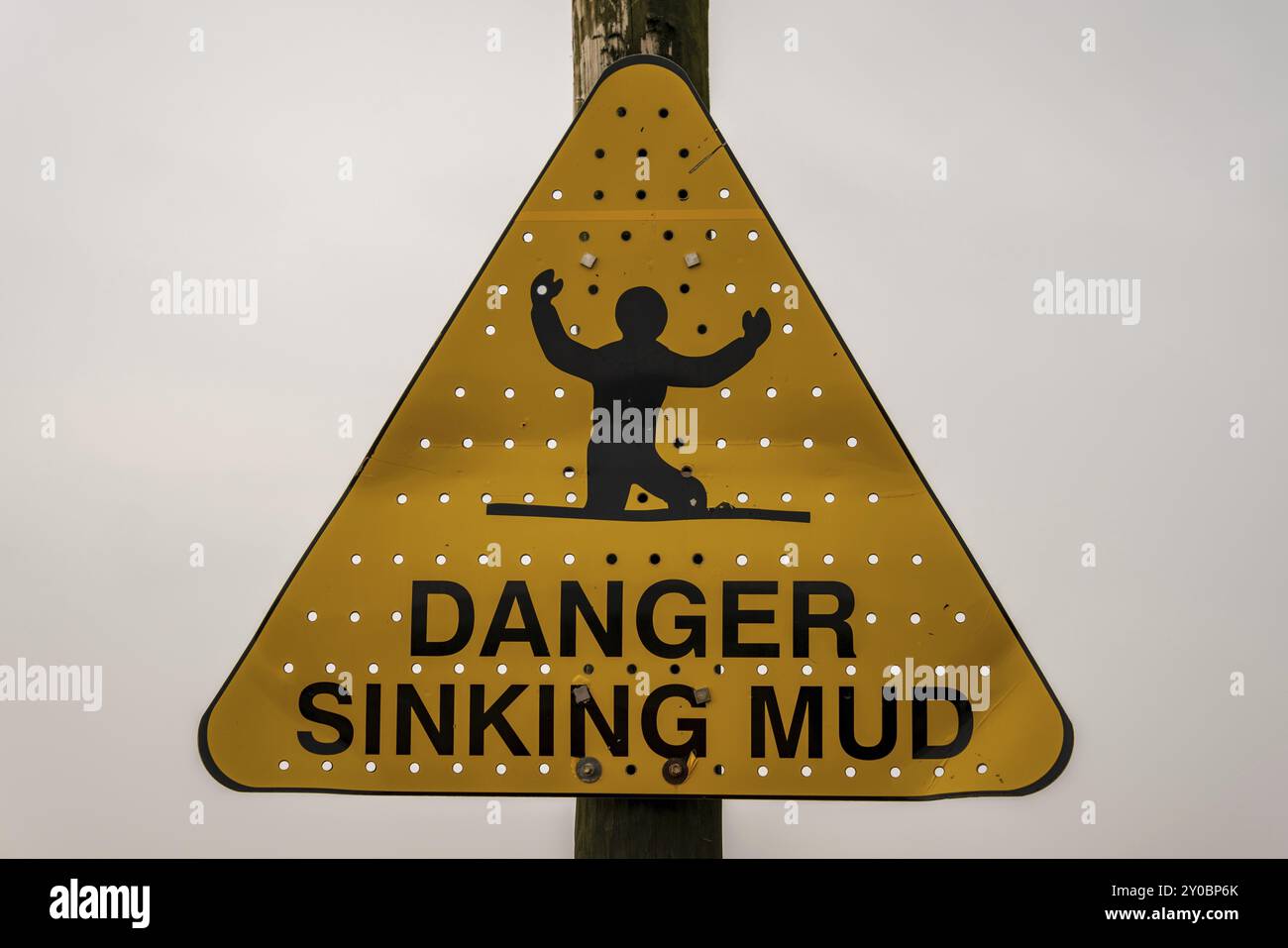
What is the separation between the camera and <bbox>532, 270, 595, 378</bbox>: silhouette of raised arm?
4.65 feet

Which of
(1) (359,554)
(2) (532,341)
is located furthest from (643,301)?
(1) (359,554)

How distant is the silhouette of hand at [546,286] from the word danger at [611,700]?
417 mm

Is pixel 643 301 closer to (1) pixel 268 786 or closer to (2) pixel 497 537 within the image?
(2) pixel 497 537

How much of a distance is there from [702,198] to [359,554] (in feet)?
2.34

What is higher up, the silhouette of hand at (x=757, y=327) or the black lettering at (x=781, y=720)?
the silhouette of hand at (x=757, y=327)

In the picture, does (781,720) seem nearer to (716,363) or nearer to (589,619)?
(589,619)

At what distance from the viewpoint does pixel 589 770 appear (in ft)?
4.36

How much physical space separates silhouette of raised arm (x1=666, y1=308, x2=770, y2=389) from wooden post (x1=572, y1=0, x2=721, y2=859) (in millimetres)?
548

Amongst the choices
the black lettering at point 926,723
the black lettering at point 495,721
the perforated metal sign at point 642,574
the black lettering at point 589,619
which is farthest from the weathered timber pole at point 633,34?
the black lettering at point 926,723

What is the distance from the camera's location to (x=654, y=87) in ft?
4.85

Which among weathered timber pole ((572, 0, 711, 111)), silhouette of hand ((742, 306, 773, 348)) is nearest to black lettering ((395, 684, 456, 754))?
silhouette of hand ((742, 306, 773, 348))

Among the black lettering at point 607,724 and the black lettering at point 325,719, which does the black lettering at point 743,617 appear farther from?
the black lettering at point 325,719

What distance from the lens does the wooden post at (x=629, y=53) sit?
1609 mm

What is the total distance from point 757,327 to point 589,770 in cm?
66
